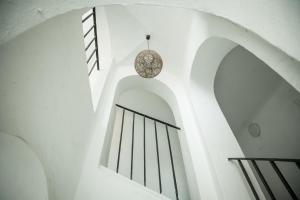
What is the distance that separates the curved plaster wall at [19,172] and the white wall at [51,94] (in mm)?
59

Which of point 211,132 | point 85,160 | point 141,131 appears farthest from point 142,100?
point 85,160

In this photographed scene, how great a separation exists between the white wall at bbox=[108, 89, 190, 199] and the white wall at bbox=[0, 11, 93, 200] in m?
2.09

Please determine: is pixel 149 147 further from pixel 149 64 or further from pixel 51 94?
pixel 51 94

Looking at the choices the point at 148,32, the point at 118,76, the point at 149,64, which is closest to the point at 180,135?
the point at 149,64

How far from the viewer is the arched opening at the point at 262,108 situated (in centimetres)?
486

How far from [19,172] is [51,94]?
74cm

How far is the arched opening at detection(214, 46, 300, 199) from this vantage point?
191 inches

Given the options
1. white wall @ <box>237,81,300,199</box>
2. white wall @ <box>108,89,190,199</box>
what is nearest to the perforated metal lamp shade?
white wall @ <box>108,89,190,199</box>

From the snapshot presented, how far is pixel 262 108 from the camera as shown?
5.94 m

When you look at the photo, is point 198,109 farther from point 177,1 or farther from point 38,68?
point 38,68

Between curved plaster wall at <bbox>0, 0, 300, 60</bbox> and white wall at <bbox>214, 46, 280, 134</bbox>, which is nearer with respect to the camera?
curved plaster wall at <bbox>0, 0, 300, 60</bbox>

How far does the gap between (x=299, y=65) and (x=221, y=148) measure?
1.89 metres

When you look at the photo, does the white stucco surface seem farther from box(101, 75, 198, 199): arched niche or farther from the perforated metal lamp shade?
the perforated metal lamp shade

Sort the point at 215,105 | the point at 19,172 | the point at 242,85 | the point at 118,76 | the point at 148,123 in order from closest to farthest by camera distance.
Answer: the point at 19,172, the point at 215,105, the point at 118,76, the point at 242,85, the point at 148,123
